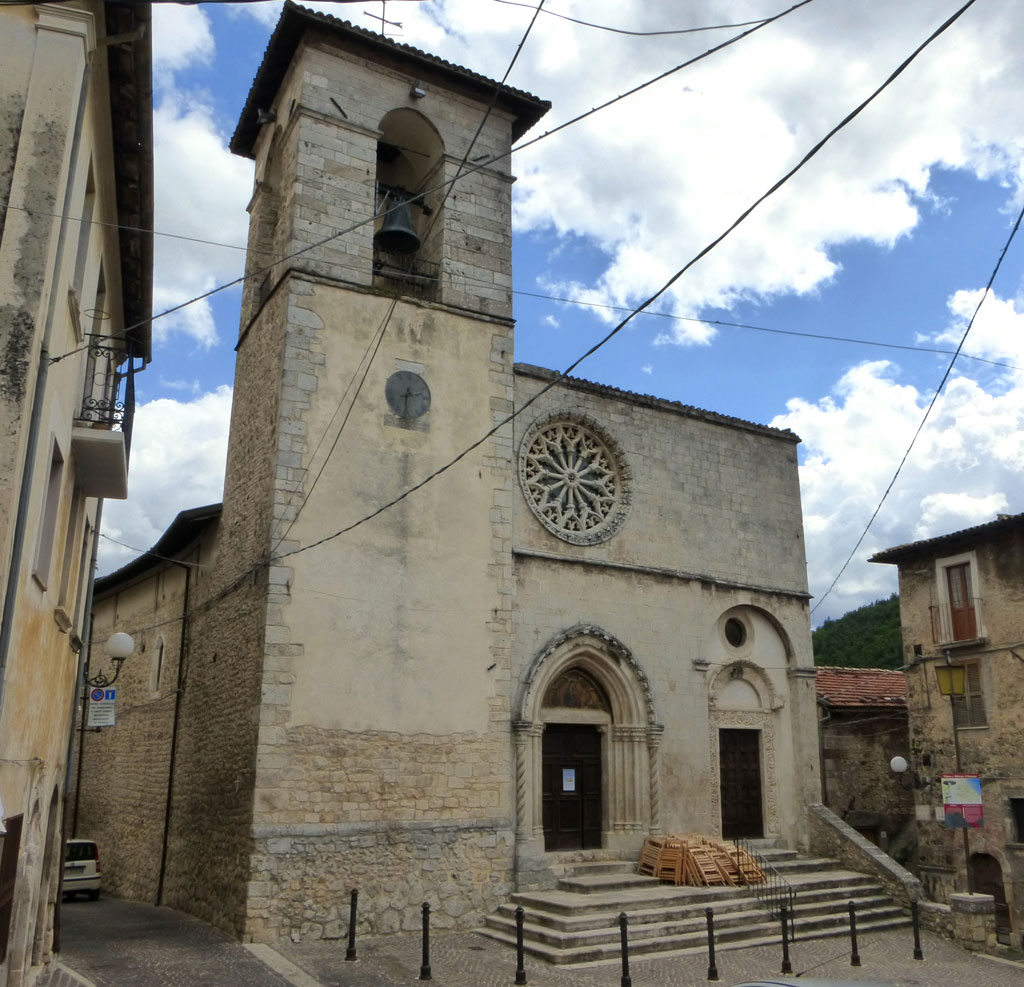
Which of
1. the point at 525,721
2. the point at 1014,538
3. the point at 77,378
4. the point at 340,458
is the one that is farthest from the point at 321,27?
the point at 1014,538

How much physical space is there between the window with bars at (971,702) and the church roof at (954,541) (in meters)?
2.43

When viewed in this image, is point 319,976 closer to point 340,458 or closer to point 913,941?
point 340,458

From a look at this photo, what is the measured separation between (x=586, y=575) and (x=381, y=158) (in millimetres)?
8141

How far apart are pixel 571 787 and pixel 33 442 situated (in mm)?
10501

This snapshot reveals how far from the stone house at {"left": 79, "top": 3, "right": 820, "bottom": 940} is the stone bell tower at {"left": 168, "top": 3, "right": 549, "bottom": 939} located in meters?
0.04

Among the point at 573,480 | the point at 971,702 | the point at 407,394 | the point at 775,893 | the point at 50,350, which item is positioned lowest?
the point at 775,893

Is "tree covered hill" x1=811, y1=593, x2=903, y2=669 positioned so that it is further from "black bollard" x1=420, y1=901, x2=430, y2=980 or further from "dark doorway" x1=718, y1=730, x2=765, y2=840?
"black bollard" x1=420, y1=901, x2=430, y2=980

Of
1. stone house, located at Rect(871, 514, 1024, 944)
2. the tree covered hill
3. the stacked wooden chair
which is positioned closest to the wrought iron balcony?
the stacked wooden chair

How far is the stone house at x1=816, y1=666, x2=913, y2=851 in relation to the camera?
21.0 metres

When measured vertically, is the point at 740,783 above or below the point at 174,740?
below

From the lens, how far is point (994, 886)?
18.1m

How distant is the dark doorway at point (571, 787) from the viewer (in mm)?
14633

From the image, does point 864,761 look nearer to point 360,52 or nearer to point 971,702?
point 971,702

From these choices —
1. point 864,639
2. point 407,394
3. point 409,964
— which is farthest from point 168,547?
point 864,639
